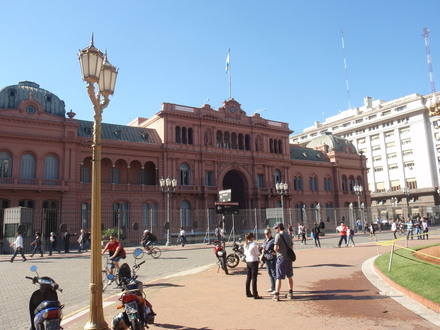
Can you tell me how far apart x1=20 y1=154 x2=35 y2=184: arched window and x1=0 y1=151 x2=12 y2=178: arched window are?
965mm

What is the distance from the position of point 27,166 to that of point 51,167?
2.06 m

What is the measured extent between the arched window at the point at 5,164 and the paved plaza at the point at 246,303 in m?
21.1

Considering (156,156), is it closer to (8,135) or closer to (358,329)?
(8,135)

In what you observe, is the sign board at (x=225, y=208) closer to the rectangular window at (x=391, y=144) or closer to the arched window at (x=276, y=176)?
the arched window at (x=276, y=176)

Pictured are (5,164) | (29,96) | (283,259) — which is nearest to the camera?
(283,259)

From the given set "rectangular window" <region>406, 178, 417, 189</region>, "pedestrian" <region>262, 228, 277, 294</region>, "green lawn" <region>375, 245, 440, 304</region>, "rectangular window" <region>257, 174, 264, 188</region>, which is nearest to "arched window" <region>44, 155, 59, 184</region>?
"rectangular window" <region>257, 174, 264, 188</region>

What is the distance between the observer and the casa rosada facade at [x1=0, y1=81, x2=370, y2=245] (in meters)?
33.9

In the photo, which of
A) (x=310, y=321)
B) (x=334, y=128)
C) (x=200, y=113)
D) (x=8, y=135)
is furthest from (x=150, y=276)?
(x=334, y=128)

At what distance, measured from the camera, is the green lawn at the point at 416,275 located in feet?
30.3

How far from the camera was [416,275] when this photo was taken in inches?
446

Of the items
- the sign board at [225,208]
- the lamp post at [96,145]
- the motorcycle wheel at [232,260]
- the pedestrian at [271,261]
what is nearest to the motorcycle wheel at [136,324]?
the lamp post at [96,145]

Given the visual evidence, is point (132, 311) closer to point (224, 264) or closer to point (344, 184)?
point (224, 264)

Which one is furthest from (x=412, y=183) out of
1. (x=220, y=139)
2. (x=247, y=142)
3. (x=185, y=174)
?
(x=185, y=174)

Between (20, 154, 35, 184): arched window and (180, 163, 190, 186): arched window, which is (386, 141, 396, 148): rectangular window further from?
(20, 154, 35, 184): arched window
